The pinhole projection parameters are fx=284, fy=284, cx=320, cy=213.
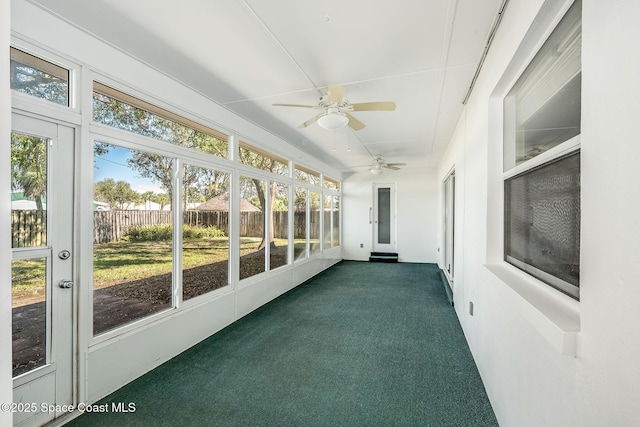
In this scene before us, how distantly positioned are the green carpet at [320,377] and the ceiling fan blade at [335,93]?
2.45 metres

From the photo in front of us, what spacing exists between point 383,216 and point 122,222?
6906 millimetres

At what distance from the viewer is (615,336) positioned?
0.79 meters

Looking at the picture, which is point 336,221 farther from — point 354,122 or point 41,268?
point 41,268

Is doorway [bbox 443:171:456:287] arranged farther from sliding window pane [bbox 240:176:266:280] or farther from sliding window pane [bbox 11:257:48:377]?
sliding window pane [bbox 11:257:48:377]

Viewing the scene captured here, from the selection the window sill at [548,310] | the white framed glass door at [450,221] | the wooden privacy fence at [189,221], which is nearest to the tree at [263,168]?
the wooden privacy fence at [189,221]

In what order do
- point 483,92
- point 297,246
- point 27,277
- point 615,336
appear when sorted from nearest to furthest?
point 615,336 < point 27,277 < point 483,92 < point 297,246

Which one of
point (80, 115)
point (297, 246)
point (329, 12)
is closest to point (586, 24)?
point (329, 12)

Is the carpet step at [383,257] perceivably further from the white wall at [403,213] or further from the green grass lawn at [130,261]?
the green grass lawn at [130,261]

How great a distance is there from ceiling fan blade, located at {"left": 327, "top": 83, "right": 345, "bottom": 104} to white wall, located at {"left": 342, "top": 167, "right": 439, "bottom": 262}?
5.68 m

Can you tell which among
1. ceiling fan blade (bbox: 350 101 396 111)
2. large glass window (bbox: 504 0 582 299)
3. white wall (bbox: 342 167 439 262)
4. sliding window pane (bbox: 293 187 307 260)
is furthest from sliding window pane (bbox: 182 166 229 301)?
white wall (bbox: 342 167 439 262)

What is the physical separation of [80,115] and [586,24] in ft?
9.48

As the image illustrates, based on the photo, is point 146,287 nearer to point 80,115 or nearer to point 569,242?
point 80,115

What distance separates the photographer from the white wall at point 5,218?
2.07ft

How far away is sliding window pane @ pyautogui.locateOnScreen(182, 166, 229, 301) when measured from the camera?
121 inches
